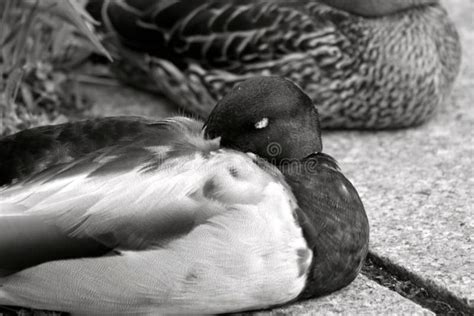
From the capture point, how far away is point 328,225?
3096 mm

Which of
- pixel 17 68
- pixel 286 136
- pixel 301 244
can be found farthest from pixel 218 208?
pixel 17 68

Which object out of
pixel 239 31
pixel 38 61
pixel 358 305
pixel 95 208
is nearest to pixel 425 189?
pixel 358 305

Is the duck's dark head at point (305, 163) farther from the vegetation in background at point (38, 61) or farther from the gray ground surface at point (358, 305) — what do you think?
the vegetation in background at point (38, 61)

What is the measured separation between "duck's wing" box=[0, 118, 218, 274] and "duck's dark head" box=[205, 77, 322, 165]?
0.74 feet

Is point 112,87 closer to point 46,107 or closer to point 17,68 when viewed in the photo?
point 46,107

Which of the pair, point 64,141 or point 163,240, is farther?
point 64,141

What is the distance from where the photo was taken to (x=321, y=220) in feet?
10.1

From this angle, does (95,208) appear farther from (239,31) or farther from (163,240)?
(239,31)

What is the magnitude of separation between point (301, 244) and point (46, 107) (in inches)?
80.1

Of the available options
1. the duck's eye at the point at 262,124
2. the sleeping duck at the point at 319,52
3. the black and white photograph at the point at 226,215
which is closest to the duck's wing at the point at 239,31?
the sleeping duck at the point at 319,52

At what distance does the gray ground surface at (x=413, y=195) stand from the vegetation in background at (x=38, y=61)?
18 cm

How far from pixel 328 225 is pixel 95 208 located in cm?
69

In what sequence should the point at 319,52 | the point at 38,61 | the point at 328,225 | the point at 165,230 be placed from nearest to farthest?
1. the point at 165,230
2. the point at 328,225
3. the point at 319,52
4. the point at 38,61

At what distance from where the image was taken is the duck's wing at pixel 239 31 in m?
4.63
